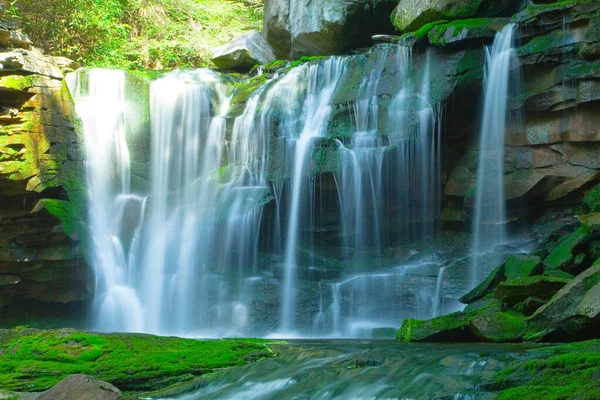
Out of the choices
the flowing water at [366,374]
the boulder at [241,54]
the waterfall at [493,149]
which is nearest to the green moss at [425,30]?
the waterfall at [493,149]

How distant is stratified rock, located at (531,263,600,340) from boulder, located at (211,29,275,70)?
49.4 feet

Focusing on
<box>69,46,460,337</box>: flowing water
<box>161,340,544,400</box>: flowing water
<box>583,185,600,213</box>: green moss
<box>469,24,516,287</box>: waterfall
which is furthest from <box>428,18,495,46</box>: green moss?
<box>161,340,544,400</box>: flowing water

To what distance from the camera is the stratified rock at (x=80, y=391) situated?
5750 millimetres

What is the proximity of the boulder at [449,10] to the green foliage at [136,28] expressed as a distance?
10.1 m

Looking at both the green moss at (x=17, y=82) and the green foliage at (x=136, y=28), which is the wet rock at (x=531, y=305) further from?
the green foliage at (x=136, y=28)

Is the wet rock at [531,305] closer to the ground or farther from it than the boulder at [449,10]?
closer to the ground

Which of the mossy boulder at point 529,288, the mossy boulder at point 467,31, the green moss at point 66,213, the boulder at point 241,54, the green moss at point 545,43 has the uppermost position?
the boulder at point 241,54

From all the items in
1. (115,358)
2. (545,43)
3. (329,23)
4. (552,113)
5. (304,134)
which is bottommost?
(115,358)

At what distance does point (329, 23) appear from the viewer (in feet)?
65.7

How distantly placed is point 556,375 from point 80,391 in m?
4.43

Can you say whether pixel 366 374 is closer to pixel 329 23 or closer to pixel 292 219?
pixel 292 219

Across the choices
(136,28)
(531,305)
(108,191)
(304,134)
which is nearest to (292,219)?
(304,134)

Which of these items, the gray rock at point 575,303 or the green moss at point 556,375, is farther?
the gray rock at point 575,303

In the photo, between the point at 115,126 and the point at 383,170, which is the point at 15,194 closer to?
the point at 115,126
